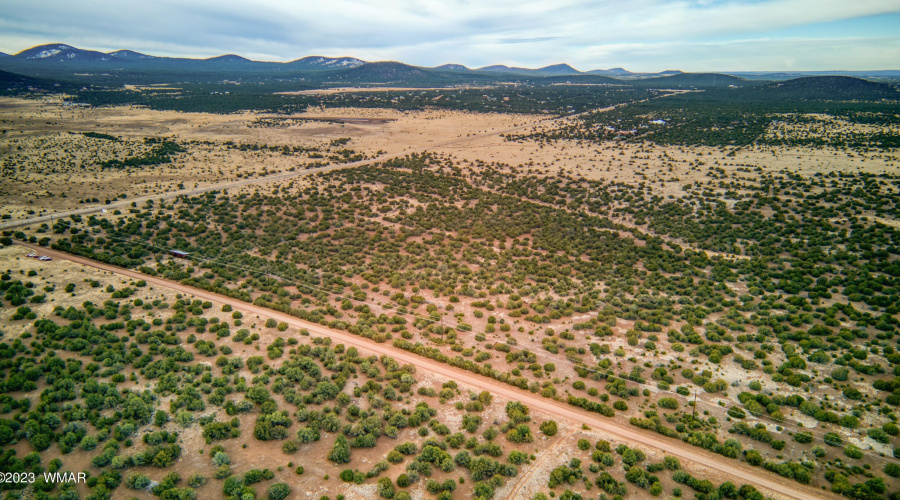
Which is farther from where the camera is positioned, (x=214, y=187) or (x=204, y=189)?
(x=214, y=187)

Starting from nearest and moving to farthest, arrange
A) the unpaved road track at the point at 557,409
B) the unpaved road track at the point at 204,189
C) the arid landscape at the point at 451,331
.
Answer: the unpaved road track at the point at 557,409 < the arid landscape at the point at 451,331 < the unpaved road track at the point at 204,189

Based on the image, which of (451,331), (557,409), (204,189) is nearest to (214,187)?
(204,189)

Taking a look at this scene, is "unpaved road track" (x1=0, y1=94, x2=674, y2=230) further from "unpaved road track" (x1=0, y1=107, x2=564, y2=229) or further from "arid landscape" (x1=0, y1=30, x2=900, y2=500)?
"arid landscape" (x1=0, y1=30, x2=900, y2=500)

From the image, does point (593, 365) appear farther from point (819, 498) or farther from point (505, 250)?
point (505, 250)

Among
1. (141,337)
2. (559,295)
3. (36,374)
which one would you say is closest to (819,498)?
(559,295)

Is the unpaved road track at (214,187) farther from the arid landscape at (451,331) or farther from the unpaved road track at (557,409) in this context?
the unpaved road track at (557,409)

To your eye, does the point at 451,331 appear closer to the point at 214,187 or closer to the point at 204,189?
the point at 204,189

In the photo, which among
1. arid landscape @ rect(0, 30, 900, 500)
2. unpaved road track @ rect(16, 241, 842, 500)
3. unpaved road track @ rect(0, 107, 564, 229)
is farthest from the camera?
unpaved road track @ rect(0, 107, 564, 229)

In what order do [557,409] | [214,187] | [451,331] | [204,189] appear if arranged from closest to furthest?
1. [557,409]
2. [451,331]
3. [204,189]
4. [214,187]

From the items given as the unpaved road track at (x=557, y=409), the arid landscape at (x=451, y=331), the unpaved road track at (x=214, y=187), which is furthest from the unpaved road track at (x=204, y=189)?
the unpaved road track at (x=557, y=409)

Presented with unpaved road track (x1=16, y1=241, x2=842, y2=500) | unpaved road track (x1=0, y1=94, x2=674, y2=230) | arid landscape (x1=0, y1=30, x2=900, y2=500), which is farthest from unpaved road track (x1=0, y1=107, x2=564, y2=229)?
unpaved road track (x1=16, y1=241, x2=842, y2=500)
